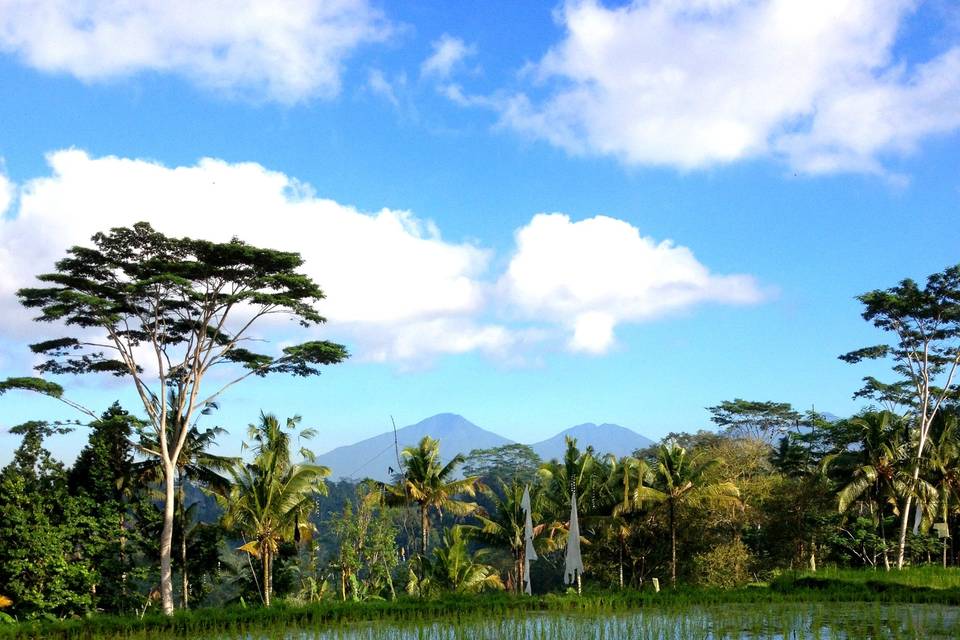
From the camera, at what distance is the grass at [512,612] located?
567 inches

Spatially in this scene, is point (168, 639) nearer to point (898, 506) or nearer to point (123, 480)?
point (123, 480)

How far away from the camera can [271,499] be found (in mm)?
25000

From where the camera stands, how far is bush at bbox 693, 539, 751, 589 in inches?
1235

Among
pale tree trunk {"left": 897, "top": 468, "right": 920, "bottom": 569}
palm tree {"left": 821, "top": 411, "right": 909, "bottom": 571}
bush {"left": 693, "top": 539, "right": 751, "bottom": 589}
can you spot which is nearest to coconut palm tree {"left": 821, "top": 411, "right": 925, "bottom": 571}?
palm tree {"left": 821, "top": 411, "right": 909, "bottom": 571}

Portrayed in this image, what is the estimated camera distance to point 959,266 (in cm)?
2778

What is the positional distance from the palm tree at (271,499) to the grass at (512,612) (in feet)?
27.9

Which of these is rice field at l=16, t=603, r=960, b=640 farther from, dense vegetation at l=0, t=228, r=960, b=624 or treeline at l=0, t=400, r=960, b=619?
treeline at l=0, t=400, r=960, b=619

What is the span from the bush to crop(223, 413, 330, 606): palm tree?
48.3 feet

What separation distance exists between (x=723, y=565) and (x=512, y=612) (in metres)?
18.3

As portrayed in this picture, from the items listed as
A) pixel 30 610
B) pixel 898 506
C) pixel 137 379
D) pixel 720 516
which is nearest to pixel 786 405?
pixel 720 516

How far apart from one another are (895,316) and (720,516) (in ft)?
34.3

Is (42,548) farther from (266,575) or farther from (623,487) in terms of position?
(623,487)

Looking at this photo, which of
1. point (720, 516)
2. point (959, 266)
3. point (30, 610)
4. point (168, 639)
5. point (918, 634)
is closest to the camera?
point (918, 634)

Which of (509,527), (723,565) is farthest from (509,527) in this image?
(723,565)
